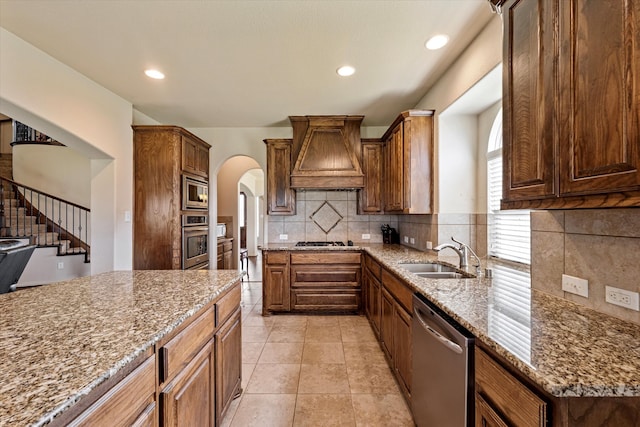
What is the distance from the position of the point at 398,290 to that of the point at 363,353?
0.97m

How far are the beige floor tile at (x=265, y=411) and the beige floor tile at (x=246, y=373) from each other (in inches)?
5.5

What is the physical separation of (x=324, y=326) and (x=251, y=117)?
3.04 m

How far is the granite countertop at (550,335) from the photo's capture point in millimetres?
741

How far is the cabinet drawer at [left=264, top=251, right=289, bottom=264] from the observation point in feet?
12.0

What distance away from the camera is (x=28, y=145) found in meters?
5.83

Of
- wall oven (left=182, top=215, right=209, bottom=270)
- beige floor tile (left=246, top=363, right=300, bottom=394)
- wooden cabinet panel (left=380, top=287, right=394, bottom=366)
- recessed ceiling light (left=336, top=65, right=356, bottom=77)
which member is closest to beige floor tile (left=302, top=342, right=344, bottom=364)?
beige floor tile (left=246, top=363, right=300, bottom=394)

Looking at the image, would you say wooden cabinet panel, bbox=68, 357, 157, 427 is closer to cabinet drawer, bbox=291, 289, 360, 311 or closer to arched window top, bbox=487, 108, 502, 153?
cabinet drawer, bbox=291, 289, 360, 311

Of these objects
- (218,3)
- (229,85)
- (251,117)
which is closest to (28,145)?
(251,117)

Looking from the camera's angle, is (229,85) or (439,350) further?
(229,85)

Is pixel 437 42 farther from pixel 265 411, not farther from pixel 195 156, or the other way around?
pixel 195 156

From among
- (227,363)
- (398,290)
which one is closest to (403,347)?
(398,290)

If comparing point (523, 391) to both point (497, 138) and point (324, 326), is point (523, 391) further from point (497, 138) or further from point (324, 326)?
point (324, 326)

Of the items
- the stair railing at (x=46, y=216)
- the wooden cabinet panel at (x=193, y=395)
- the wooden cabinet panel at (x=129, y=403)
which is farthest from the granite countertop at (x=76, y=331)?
the stair railing at (x=46, y=216)

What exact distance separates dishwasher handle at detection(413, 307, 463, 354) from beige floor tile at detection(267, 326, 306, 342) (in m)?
1.73
